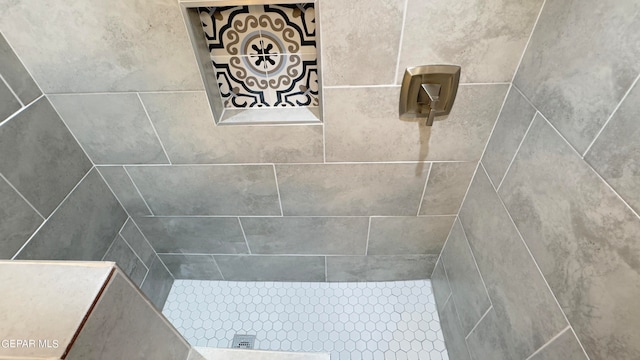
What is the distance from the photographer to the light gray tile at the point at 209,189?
110 cm

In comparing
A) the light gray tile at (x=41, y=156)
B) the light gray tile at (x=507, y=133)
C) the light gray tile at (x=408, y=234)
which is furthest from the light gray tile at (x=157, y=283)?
the light gray tile at (x=507, y=133)

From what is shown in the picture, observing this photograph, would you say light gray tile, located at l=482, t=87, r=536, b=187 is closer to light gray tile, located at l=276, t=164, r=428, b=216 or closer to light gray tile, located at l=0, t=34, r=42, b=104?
light gray tile, located at l=276, t=164, r=428, b=216

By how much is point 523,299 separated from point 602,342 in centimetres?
23

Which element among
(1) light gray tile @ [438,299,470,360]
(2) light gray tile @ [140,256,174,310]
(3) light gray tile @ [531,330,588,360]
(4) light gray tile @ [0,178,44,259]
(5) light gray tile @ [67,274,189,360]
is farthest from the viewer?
(2) light gray tile @ [140,256,174,310]

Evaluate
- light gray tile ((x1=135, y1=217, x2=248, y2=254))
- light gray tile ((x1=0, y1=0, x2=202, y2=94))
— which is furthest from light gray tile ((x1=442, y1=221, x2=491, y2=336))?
light gray tile ((x1=0, y1=0, x2=202, y2=94))

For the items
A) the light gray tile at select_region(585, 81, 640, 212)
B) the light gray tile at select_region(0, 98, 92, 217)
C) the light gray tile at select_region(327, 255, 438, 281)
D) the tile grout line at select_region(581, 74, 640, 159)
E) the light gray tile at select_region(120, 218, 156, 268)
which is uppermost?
the tile grout line at select_region(581, 74, 640, 159)

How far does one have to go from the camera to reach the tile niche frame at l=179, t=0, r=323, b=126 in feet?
2.50

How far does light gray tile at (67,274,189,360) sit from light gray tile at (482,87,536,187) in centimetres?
93

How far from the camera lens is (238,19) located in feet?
2.73

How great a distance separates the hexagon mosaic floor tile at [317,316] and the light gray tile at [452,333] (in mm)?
45

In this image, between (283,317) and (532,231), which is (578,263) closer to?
(532,231)

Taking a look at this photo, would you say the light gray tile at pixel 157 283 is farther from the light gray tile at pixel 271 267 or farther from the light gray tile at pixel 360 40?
the light gray tile at pixel 360 40

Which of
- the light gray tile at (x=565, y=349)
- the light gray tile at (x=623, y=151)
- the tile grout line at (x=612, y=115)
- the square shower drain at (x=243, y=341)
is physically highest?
the tile grout line at (x=612, y=115)

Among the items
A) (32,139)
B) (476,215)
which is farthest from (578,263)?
(32,139)
